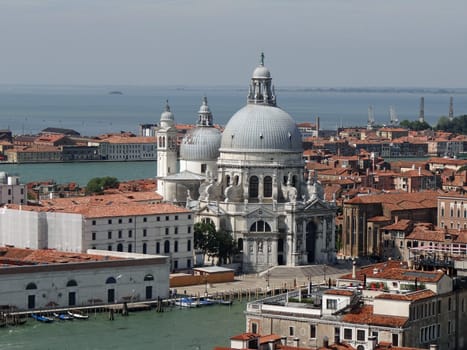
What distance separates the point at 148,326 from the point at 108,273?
9.63ft

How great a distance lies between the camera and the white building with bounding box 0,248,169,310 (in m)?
32.4

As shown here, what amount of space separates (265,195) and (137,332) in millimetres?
13223

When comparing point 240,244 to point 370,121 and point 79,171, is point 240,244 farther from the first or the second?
point 370,121

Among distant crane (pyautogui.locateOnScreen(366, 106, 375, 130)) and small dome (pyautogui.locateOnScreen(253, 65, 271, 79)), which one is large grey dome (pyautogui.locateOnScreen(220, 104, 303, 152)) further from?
distant crane (pyautogui.locateOnScreen(366, 106, 375, 130))

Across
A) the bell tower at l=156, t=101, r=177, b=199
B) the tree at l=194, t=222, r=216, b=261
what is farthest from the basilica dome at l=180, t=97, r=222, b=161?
the tree at l=194, t=222, r=216, b=261

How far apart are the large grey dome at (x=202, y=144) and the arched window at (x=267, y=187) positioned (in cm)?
371

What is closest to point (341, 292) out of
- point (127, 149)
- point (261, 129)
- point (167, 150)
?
point (261, 129)

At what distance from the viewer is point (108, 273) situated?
33781mm

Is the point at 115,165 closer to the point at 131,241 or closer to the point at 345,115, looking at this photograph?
the point at 131,241

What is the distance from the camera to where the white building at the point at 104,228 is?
3794 cm

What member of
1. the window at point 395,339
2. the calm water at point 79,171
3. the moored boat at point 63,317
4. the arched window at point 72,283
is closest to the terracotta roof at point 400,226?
the arched window at point 72,283

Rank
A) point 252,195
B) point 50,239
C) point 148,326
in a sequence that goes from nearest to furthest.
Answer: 1. point 148,326
2. point 50,239
3. point 252,195

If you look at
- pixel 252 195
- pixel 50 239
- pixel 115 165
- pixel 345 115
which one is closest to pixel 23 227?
pixel 50 239

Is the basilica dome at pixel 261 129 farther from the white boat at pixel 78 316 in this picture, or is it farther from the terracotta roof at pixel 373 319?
the terracotta roof at pixel 373 319
